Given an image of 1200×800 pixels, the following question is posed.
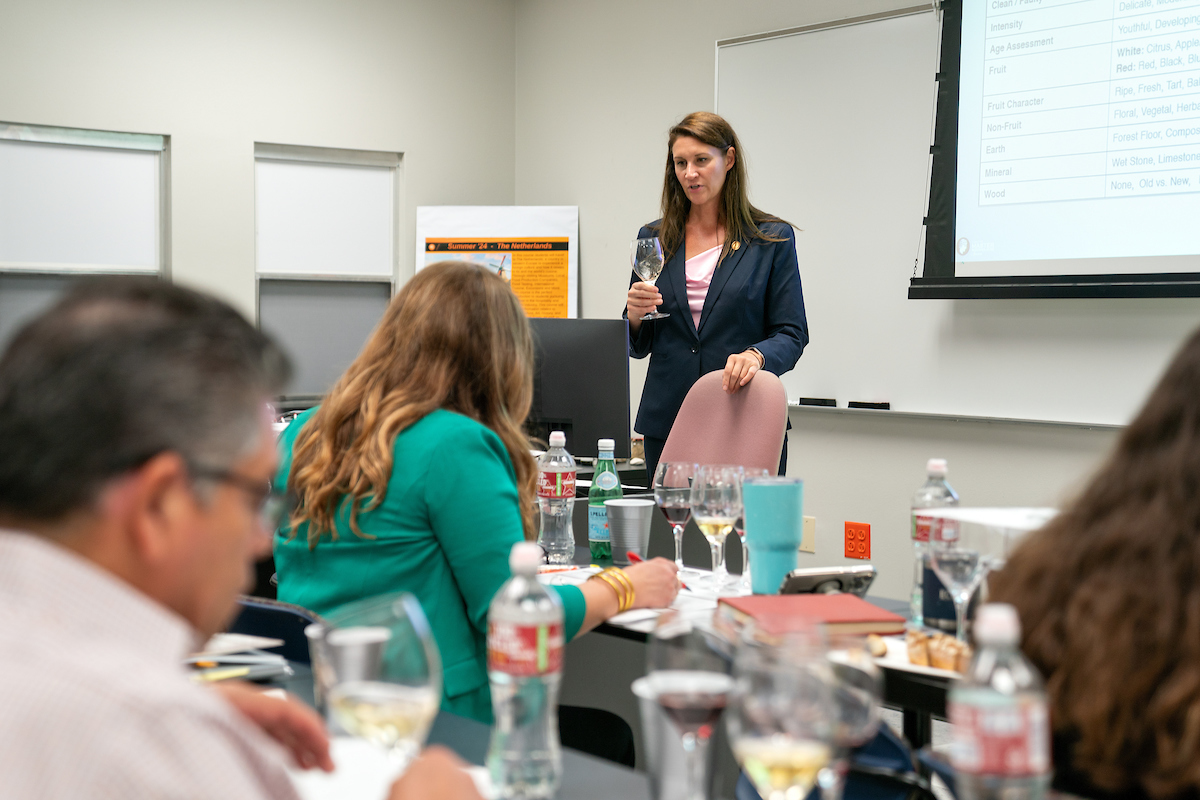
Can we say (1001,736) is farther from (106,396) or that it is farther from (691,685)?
(106,396)

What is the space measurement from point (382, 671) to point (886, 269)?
360 cm

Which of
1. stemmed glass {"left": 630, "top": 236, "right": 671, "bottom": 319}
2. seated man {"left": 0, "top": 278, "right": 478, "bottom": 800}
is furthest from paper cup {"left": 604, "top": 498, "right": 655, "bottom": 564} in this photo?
seated man {"left": 0, "top": 278, "right": 478, "bottom": 800}

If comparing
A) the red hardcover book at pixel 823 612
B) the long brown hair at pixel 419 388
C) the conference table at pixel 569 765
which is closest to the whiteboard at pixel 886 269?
the red hardcover book at pixel 823 612

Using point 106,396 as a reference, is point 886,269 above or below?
above

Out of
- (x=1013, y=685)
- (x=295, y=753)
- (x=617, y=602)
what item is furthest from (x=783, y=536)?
(x=1013, y=685)

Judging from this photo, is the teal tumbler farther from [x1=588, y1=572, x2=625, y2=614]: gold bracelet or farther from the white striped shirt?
the white striped shirt

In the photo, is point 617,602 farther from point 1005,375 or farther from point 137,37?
point 137,37

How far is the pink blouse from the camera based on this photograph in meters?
3.37

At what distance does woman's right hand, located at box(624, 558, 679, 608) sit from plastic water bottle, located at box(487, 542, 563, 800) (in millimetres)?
739

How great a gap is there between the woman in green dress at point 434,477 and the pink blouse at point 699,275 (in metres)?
1.68

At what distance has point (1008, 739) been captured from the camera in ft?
2.23

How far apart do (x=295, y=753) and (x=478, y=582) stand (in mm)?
558

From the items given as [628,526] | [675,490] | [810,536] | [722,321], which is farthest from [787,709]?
[810,536]

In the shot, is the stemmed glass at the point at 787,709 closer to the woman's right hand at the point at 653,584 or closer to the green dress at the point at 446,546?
the green dress at the point at 446,546
